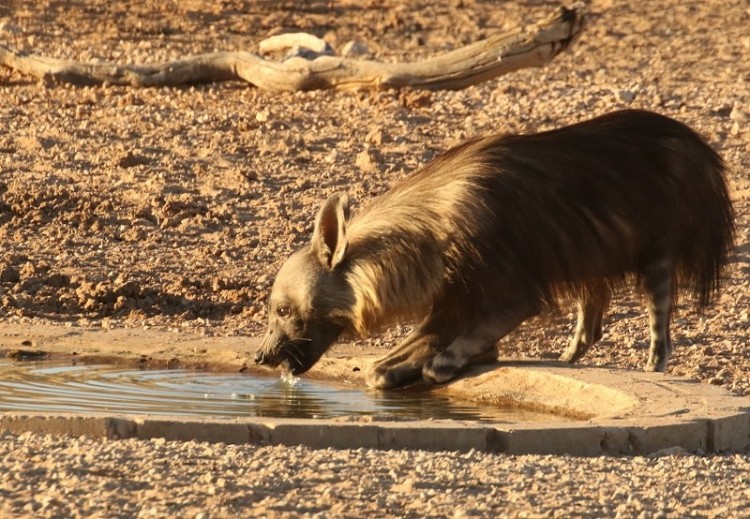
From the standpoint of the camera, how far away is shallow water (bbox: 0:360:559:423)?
307 inches

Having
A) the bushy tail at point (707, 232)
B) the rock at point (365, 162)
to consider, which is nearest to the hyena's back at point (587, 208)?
the bushy tail at point (707, 232)

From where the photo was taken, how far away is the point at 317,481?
222 inches

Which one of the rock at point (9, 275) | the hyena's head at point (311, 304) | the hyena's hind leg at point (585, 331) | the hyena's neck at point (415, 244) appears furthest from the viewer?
the rock at point (9, 275)

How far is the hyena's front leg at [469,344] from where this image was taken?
329 inches

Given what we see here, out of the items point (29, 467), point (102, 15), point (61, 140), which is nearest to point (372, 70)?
point (61, 140)

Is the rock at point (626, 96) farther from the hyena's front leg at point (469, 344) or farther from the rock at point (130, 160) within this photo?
the hyena's front leg at point (469, 344)

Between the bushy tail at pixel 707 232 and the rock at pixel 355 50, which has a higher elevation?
Result: the rock at pixel 355 50

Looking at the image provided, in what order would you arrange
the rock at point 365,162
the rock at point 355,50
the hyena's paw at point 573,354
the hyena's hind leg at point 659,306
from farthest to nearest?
the rock at point 355,50 → the rock at point 365,162 → the hyena's paw at point 573,354 → the hyena's hind leg at point 659,306

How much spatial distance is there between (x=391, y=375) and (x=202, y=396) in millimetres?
886

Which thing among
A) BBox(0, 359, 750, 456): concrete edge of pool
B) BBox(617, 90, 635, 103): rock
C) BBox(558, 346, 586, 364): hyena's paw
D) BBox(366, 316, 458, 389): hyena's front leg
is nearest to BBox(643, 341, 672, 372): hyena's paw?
BBox(558, 346, 586, 364): hyena's paw

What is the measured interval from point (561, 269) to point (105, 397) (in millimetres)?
2186

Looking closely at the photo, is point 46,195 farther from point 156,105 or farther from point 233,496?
point 233,496

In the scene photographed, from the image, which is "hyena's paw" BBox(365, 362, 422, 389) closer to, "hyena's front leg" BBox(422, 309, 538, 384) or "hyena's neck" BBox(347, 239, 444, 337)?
"hyena's front leg" BBox(422, 309, 538, 384)

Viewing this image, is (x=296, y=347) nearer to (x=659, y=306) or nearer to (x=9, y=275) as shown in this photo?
(x=659, y=306)
